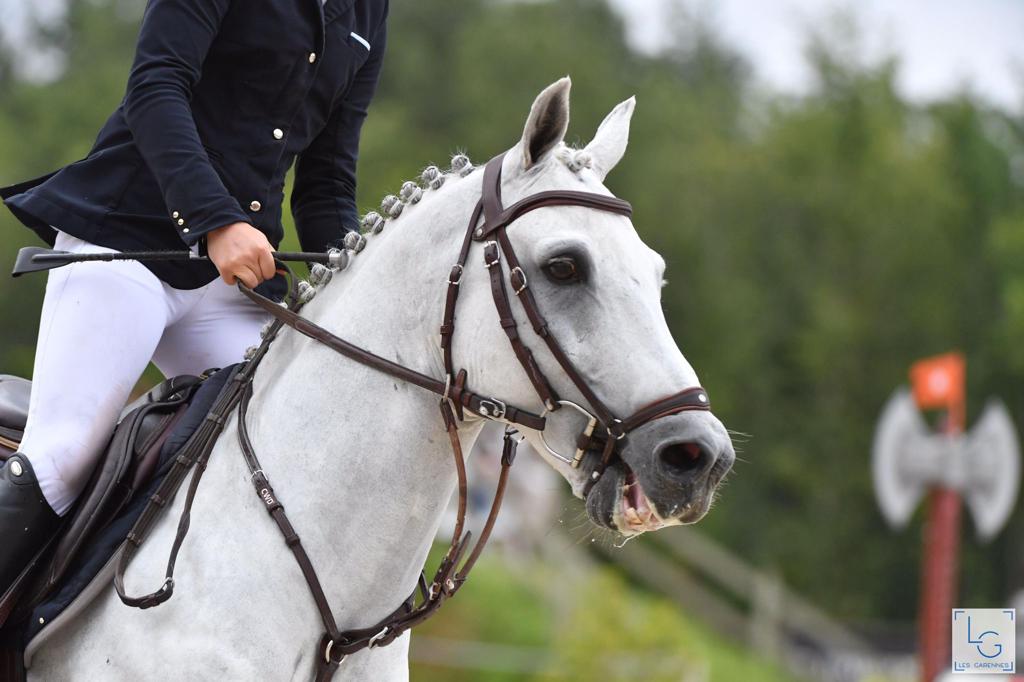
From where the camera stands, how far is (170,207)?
143 inches

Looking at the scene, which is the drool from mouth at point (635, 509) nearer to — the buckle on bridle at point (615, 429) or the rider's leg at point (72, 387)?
the buckle on bridle at point (615, 429)

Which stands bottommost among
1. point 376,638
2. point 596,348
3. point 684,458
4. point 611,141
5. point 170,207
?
point 376,638

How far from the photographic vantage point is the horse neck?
3.55 meters

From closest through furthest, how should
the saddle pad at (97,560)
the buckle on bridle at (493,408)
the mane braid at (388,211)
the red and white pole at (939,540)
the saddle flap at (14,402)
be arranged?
the buckle on bridle at (493,408) → the saddle pad at (97,560) → the mane braid at (388,211) → the saddle flap at (14,402) → the red and white pole at (939,540)

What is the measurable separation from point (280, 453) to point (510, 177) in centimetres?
97

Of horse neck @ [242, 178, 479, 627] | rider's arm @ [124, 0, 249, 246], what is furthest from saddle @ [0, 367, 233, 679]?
rider's arm @ [124, 0, 249, 246]

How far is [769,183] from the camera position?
39969mm

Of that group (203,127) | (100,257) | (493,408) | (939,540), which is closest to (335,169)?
(203,127)

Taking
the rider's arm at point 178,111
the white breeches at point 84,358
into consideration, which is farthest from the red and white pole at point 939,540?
the rider's arm at point 178,111

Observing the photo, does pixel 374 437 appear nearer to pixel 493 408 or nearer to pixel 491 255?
pixel 493 408

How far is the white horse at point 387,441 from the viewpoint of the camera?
129 inches

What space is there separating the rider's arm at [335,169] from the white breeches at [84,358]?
80cm

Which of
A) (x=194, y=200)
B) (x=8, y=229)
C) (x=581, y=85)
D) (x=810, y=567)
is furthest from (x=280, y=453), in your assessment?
(x=581, y=85)

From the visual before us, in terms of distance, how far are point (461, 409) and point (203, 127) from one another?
4.06 feet
